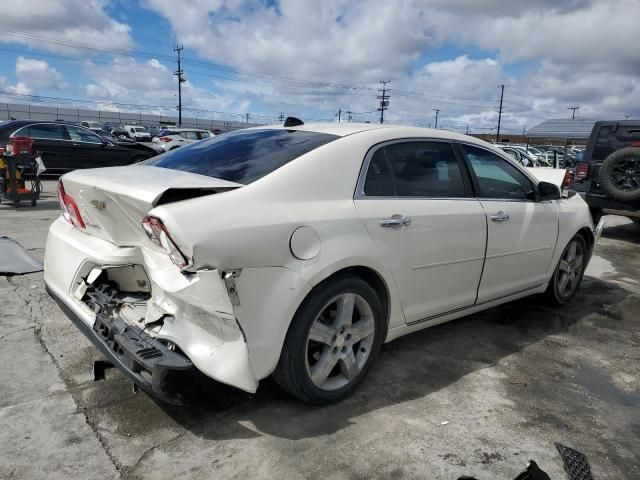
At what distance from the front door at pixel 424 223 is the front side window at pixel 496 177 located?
0.20 meters

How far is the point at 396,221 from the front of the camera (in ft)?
10.0

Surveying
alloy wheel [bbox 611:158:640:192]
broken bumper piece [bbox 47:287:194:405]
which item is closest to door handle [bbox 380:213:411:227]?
broken bumper piece [bbox 47:287:194:405]

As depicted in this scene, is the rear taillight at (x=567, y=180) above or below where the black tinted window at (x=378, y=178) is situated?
below

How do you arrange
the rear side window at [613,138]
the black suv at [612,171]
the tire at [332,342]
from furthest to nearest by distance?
the rear side window at [613,138], the black suv at [612,171], the tire at [332,342]

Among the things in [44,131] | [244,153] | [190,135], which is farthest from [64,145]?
[190,135]

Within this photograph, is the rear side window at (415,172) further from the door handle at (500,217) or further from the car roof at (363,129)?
the door handle at (500,217)

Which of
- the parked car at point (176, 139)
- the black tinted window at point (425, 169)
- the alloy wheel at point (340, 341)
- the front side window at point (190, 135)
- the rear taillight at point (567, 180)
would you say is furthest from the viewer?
the front side window at point (190, 135)

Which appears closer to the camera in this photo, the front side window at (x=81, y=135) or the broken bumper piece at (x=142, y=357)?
the broken bumper piece at (x=142, y=357)

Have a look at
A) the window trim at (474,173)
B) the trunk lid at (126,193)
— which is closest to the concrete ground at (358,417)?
the trunk lid at (126,193)

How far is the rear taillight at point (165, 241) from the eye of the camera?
234cm

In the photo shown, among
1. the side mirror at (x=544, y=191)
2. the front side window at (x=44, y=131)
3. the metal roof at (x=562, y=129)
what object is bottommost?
the side mirror at (x=544, y=191)

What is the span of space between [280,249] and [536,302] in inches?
141

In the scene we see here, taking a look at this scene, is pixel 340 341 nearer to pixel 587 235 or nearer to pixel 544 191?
pixel 544 191

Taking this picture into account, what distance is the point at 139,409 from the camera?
2.84 meters
